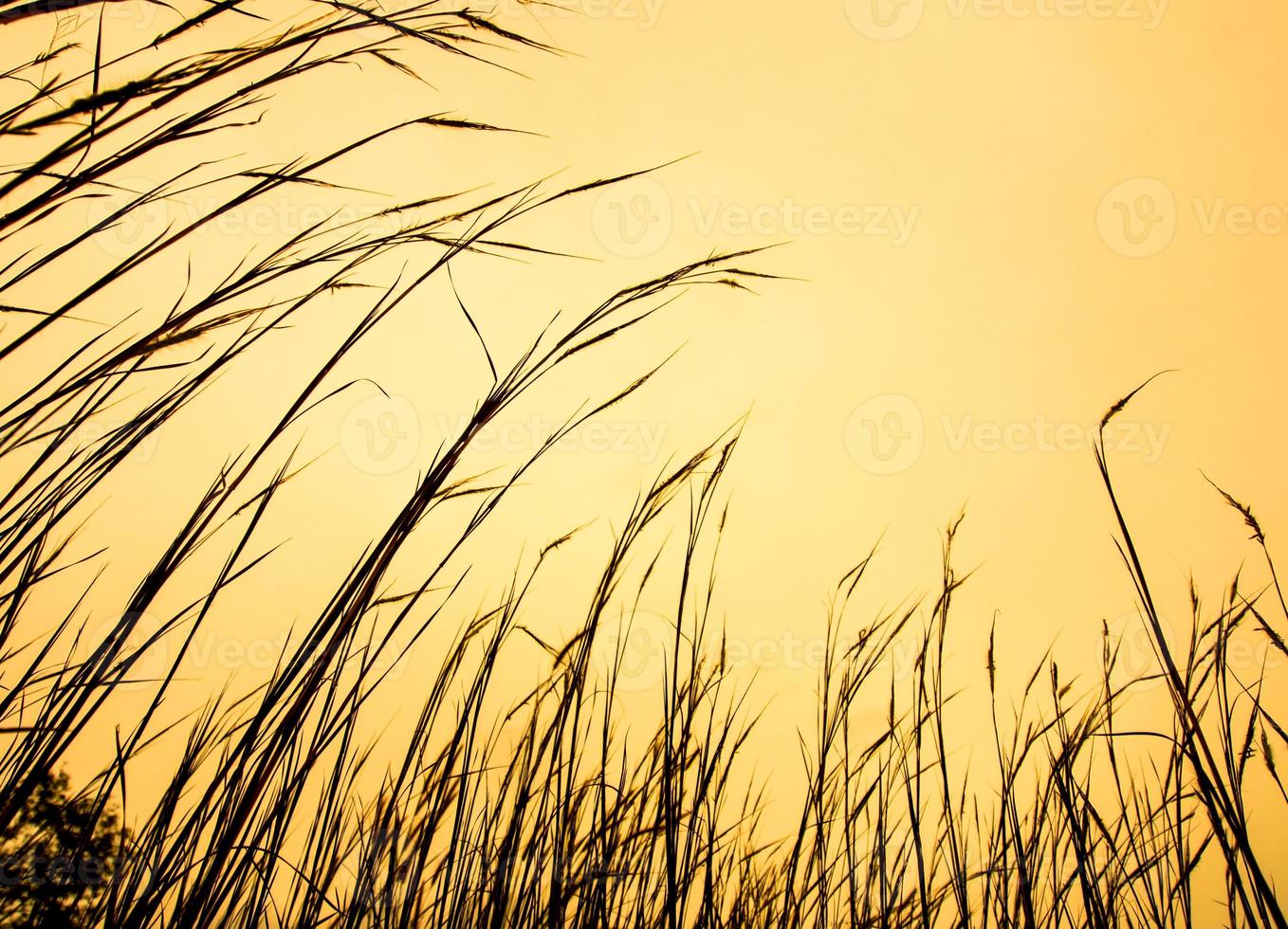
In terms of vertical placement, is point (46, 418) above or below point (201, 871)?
above

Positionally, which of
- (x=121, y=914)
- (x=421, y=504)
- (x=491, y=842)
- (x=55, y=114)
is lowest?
(x=121, y=914)

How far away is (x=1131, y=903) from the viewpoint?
141cm

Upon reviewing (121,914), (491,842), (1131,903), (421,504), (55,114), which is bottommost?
(121,914)

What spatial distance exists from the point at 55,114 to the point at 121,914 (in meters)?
1.03

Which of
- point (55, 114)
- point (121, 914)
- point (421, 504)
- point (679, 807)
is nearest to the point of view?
point (55, 114)

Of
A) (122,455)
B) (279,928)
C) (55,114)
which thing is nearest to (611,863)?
(279,928)

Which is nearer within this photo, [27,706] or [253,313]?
[253,313]

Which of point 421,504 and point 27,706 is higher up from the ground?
point 421,504

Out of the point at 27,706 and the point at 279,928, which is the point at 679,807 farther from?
the point at 27,706

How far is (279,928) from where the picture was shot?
1.20 m

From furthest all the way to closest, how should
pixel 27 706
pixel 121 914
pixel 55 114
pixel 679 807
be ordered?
pixel 679 807 → pixel 27 706 → pixel 121 914 → pixel 55 114

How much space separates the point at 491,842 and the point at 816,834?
640mm

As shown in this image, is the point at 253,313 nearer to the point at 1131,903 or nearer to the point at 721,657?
the point at 721,657

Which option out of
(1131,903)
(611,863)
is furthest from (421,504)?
(1131,903)
